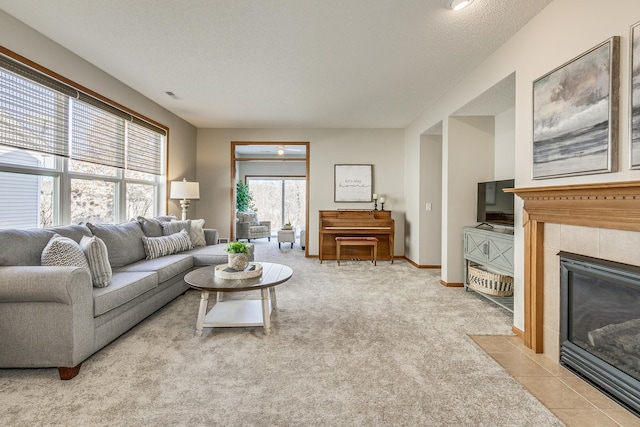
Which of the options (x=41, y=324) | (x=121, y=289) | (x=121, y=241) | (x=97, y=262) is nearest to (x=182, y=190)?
(x=121, y=241)

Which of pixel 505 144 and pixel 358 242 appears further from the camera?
pixel 358 242

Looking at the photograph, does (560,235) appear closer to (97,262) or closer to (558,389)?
(558,389)

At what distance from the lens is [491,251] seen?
3082 millimetres

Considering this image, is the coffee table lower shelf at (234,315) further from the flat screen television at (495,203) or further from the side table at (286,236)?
the side table at (286,236)

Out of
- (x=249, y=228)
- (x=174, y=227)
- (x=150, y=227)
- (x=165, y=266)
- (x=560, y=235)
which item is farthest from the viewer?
(x=249, y=228)

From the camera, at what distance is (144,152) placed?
4.21m

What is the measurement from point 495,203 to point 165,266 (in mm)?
3530

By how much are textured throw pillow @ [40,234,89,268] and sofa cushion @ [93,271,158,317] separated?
25cm

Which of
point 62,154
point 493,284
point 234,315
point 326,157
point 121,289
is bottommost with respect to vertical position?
point 234,315

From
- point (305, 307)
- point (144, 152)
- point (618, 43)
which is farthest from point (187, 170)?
point (618, 43)

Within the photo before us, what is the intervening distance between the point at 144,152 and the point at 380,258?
13.8ft

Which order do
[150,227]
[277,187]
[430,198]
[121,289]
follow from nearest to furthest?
1. [121,289]
2. [150,227]
3. [430,198]
4. [277,187]

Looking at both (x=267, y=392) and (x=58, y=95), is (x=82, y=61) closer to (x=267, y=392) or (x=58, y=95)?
(x=58, y=95)

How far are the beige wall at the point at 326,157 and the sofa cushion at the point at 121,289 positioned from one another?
3.11m
